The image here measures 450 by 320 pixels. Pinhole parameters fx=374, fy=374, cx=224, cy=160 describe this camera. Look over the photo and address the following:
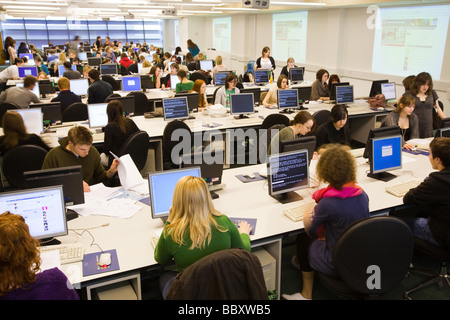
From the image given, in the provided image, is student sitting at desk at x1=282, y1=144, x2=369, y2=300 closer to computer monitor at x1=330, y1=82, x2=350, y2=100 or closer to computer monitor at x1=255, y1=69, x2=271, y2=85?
computer monitor at x1=330, y1=82, x2=350, y2=100

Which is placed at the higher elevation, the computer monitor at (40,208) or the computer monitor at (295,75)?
the computer monitor at (295,75)

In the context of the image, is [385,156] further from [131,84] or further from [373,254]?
[131,84]

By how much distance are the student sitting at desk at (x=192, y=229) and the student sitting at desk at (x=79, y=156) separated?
1.43 m

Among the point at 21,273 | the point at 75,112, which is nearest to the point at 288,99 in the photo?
the point at 75,112

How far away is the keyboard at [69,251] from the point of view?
2362mm

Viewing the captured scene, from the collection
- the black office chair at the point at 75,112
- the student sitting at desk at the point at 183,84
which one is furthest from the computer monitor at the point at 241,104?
the black office chair at the point at 75,112

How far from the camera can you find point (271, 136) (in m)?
4.33

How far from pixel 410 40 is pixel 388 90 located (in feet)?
6.48

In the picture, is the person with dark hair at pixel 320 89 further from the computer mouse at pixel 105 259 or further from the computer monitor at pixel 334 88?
the computer mouse at pixel 105 259

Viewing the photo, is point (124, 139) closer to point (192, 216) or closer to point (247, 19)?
point (192, 216)

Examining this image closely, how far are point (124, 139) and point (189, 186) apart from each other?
2.54 metres

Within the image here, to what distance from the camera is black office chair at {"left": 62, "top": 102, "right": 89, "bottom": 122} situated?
5816 millimetres
